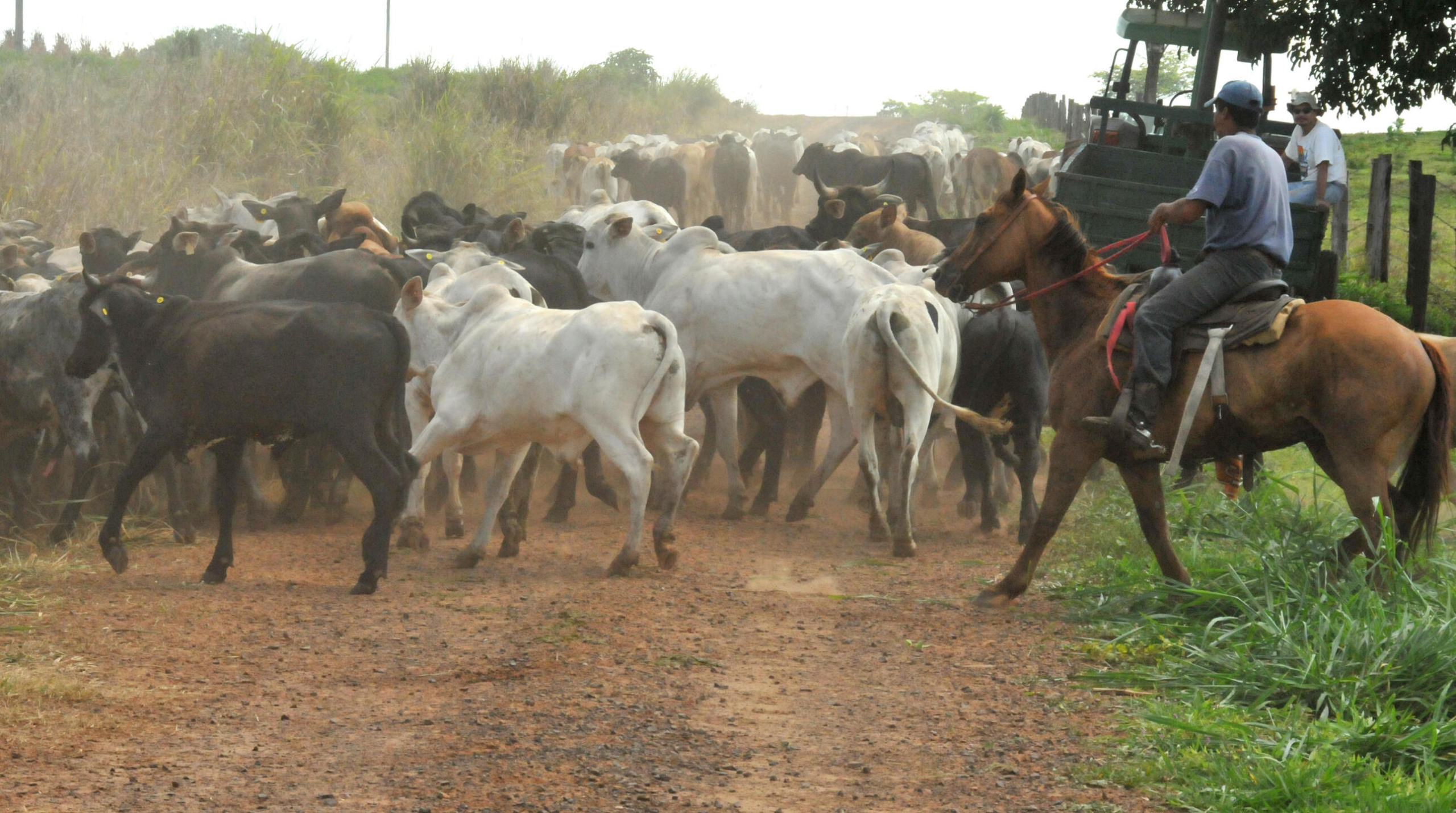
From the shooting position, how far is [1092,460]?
7641 millimetres

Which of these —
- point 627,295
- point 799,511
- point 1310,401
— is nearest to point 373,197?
point 627,295

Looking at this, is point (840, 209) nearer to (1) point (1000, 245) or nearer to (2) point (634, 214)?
(2) point (634, 214)

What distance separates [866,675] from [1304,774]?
78.4 inches

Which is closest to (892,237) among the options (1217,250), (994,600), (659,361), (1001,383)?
(1001,383)

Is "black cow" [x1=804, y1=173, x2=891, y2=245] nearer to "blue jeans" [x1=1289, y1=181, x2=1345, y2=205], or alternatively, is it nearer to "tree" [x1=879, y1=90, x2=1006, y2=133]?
"blue jeans" [x1=1289, y1=181, x2=1345, y2=205]

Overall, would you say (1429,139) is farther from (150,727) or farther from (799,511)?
(150,727)

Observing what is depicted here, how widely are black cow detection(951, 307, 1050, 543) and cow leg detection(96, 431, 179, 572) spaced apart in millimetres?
4958

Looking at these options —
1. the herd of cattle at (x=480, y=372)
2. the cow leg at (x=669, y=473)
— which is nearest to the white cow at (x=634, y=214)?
the herd of cattle at (x=480, y=372)

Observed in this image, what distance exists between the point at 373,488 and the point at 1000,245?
11.1 feet

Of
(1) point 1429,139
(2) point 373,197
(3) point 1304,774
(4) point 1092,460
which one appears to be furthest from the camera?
(1) point 1429,139

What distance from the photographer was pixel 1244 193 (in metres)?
7.17

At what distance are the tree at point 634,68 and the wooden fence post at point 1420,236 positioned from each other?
29.0 meters

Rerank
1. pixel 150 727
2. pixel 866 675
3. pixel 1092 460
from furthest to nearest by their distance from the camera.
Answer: pixel 1092 460 → pixel 866 675 → pixel 150 727

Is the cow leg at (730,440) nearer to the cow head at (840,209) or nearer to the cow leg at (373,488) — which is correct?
the cow leg at (373,488)
